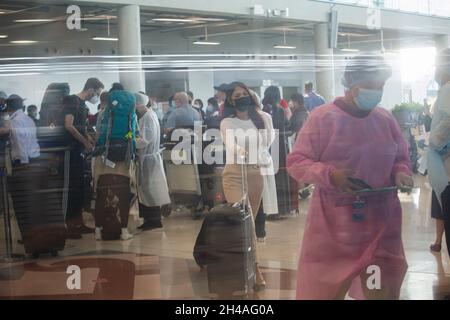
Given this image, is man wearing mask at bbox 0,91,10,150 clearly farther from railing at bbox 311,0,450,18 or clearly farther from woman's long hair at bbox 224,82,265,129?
railing at bbox 311,0,450,18

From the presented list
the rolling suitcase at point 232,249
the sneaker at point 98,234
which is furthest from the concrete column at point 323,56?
the sneaker at point 98,234

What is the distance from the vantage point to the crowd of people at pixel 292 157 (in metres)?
3.04

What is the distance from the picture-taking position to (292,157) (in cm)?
311

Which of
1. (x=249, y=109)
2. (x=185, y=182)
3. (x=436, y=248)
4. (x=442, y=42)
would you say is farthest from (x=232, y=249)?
(x=442, y=42)

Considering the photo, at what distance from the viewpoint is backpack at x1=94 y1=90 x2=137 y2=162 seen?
382 centimetres

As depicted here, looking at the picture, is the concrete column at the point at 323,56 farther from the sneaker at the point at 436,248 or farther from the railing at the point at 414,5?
the sneaker at the point at 436,248

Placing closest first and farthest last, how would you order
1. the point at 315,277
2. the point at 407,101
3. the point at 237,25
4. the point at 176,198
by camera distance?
the point at 315,277
the point at 407,101
the point at 237,25
the point at 176,198

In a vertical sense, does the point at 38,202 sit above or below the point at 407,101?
below

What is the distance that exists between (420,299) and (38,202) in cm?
222

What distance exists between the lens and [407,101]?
132 inches

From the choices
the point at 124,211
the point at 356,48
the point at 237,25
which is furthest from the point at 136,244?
the point at 356,48

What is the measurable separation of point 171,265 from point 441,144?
1673mm

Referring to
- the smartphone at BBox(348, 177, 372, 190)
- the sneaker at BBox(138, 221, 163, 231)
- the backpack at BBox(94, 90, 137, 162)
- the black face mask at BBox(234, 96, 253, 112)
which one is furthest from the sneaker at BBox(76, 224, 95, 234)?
the smartphone at BBox(348, 177, 372, 190)
